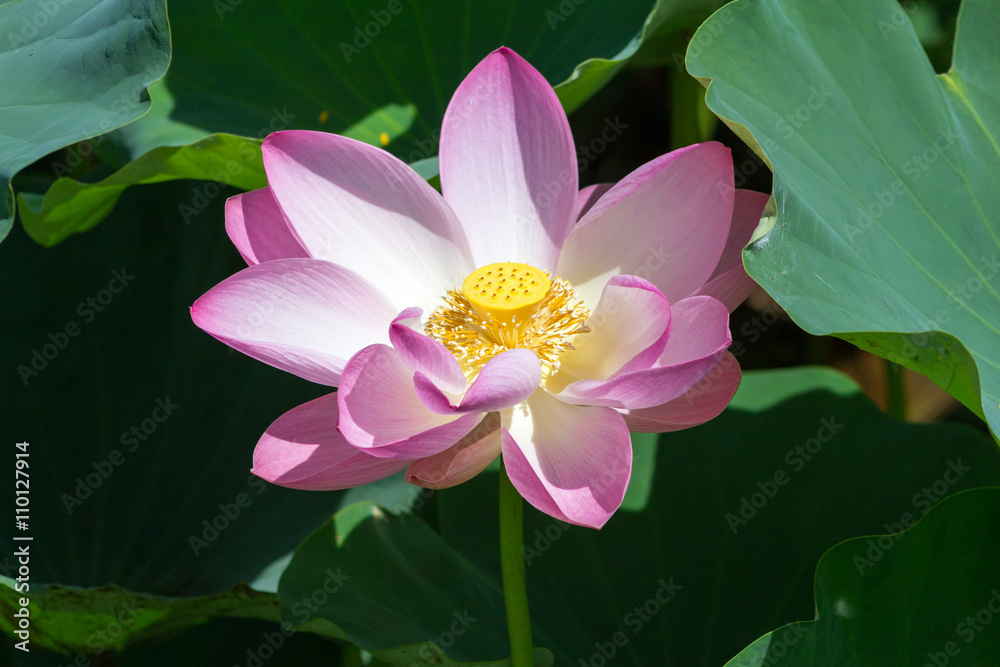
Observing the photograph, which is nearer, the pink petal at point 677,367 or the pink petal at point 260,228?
the pink petal at point 677,367

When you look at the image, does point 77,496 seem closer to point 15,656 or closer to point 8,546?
point 8,546

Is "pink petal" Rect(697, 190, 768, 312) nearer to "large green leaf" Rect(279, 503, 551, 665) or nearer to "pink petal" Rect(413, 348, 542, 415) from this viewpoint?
"pink petal" Rect(413, 348, 542, 415)

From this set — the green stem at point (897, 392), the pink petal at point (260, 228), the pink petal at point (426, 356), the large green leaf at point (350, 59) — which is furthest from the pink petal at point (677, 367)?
the green stem at point (897, 392)

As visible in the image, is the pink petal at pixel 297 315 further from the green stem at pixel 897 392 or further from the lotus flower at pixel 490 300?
the green stem at pixel 897 392

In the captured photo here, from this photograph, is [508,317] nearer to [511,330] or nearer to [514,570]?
[511,330]

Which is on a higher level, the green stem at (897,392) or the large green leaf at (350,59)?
the large green leaf at (350,59)

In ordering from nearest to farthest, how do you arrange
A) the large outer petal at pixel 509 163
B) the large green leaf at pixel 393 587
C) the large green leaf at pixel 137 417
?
the large outer petal at pixel 509 163 → the large green leaf at pixel 393 587 → the large green leaf at pixel 137 417
